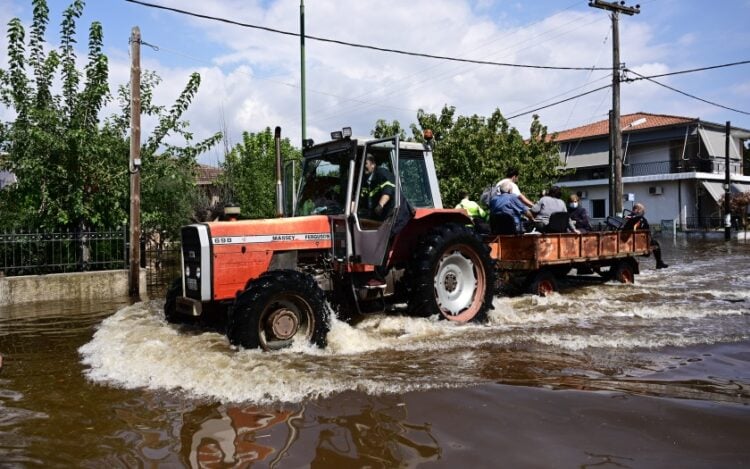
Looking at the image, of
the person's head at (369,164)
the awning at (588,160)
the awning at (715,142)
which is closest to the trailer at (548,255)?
the person's head at (369,164)

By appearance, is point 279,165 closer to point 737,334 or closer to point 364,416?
point 364,416

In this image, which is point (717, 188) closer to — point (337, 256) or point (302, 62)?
point (302, 62)

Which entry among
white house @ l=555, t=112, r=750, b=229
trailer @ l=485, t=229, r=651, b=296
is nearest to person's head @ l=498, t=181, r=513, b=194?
trailer @ l=485, t=229, r=651, b=296

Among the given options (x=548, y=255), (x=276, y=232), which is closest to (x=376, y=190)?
(x=276, y=232)

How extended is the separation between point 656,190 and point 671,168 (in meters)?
1.72

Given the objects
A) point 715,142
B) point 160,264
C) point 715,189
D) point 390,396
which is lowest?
point 390,396

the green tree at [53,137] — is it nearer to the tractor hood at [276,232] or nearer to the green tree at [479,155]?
the tractor hood at [276,232]

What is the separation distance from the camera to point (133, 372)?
550cm

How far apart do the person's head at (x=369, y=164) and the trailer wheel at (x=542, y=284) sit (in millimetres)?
4286

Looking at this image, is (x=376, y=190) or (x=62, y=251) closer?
(x=376, y=190)

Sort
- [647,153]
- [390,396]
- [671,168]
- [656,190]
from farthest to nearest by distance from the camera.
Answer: [647,153] → [656,190] → [671,168] → [390,396]

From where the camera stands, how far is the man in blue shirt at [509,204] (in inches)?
392

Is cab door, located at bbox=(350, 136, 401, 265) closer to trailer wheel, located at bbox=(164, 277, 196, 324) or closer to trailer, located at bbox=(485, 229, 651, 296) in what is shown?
trailer wheel, located at bbox=(164, 277, 196, 324)

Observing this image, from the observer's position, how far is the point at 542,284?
10266 mm
